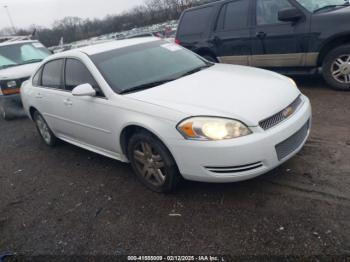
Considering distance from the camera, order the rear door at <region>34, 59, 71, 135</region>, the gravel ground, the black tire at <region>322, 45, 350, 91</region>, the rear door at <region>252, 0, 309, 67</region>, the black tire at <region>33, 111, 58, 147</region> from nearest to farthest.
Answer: the gravel ground
the rear door at <region>34, 59, 71, 135</region>
the black tire at <region>33, 111, 58, 147</region>
the black tire at <region>322, 45, 350, 91</region>
the rear door at <region>252, 0, 309, 67</region>

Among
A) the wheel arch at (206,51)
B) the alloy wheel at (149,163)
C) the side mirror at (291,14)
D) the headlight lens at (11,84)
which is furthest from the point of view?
the headlight lens at (11,84)

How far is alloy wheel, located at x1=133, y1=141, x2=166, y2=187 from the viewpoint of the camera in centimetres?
352

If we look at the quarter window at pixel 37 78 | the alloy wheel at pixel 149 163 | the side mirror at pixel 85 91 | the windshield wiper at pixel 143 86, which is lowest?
the alloy wheel at pixel 149 163

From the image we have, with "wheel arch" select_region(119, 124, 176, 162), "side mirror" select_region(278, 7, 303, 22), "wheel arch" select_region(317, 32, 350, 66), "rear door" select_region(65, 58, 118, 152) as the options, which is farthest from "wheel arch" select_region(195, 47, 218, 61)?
"wheel arch" select_region(119, 124, 176, 162)

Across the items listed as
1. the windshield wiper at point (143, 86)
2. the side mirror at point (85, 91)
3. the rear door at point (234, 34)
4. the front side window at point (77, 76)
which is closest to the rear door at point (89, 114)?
the front side window at point (77, 76)

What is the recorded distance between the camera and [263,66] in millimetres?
6664

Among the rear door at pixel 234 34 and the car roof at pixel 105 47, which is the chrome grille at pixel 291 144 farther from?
the rear door at pixel 234 34

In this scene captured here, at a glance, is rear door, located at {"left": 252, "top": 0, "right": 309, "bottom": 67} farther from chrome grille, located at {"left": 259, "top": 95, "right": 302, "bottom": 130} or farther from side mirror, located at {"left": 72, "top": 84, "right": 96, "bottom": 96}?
side mirror, located at {"left": 72, "top": 84, "right": 96, "bottom": 96}

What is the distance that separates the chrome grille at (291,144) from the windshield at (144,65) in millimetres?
1472

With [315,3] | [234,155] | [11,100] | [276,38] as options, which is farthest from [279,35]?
[11,100]

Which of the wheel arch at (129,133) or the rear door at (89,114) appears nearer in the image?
the wheel arch at (129,133)

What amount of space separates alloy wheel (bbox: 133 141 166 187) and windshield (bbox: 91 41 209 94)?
676 mm

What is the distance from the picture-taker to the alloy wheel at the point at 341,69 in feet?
18.6

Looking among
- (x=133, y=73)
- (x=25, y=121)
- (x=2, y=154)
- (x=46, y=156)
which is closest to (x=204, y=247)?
(x=133, y=73)
